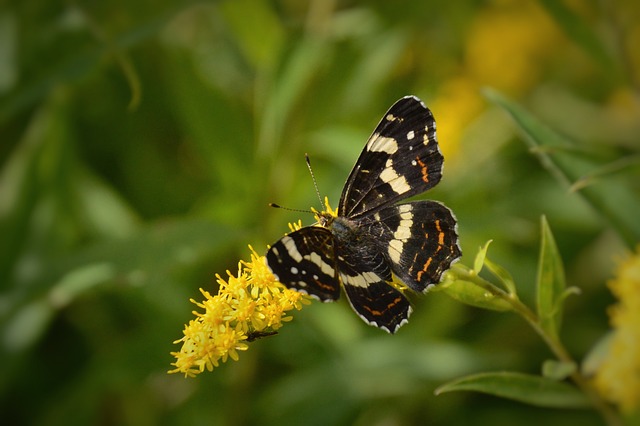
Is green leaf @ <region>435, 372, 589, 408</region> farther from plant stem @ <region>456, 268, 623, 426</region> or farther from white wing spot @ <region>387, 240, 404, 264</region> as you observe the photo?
white wing spot @ <region>387, 240, 404, 264</region>

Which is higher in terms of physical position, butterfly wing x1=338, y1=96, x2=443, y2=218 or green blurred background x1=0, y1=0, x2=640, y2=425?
green blurred background x1=0, y1=0, x2=640, y2=425

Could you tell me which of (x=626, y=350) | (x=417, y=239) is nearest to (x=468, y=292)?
(x=417, y=239)

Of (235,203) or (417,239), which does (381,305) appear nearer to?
(417,239)

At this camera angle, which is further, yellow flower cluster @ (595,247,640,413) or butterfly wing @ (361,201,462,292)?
yellow flower cluster @ (595,247,640,413)

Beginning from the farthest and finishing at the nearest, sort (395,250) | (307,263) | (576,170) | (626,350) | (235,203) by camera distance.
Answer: (235,203), (576,170), (626,350), (395,250), (307,263)

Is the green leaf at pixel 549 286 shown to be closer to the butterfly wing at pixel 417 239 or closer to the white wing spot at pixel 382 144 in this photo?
the butterfly wing at pixel 417 239

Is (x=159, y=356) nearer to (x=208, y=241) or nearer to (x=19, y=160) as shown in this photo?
(x=208, y=241)

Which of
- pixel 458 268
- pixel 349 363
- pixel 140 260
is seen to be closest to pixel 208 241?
pixel 140 260

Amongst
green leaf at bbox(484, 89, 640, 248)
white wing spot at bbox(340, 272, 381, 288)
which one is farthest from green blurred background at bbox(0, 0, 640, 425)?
white wing spot at bbox(340, 272, 381, 288)
